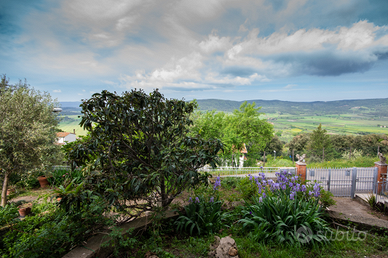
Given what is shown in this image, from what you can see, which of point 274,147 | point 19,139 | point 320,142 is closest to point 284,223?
point 19,139

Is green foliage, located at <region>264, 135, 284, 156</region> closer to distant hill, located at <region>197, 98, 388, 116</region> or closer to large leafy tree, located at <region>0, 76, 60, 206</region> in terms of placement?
distant hill, located at <region>197, 98, 388, 116</region>

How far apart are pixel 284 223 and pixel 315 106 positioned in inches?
7160

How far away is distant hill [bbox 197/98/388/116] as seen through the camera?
107744 mm

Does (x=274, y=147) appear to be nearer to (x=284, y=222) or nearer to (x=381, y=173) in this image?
(x=381, y=173)

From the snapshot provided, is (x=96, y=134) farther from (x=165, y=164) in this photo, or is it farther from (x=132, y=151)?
(x=165, y=164)

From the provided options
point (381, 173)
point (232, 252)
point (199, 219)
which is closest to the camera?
point (232, 252)

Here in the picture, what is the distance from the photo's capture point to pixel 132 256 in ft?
9.37

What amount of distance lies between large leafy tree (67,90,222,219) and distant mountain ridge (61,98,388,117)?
8414 cm

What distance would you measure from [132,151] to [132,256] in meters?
1.82

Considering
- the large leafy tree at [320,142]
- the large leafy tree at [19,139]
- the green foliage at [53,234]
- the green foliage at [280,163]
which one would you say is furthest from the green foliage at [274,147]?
the green foliage at [53,234]

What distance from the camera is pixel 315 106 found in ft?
504

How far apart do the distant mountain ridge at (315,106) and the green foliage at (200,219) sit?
84.0m

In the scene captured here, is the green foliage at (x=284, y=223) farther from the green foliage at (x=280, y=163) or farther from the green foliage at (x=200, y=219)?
the green foliage at (x=280, y=163)

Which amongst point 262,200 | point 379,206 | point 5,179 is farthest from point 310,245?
point 5,179
